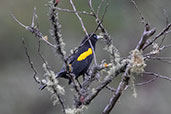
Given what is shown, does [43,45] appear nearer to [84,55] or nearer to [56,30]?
[84,55]

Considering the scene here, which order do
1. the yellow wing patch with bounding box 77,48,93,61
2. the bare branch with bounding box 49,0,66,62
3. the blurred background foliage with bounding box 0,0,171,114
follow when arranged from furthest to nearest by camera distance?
the blurred background foliage with bounding box 0,0,171,114 < the yellow wing patch with bounding box 77,48,93,61 < the bare branch with bounding box 49,0,66,62

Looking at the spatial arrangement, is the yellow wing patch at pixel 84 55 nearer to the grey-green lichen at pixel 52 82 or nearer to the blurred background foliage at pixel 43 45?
the grey-green lichen at pixel 52 82

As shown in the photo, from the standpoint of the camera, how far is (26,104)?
1357 cm

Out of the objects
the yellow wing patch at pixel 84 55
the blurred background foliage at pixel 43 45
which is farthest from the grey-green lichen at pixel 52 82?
the blurred background foliage at pixel 43 45

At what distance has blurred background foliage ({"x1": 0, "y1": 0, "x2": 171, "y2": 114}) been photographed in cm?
1207

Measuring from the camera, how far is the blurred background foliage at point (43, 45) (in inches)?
475

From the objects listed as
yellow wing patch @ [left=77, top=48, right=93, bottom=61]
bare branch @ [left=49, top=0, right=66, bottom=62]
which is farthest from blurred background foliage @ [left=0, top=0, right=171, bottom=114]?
bare branch @ [left=49, top=0, right=66, bottom=62]

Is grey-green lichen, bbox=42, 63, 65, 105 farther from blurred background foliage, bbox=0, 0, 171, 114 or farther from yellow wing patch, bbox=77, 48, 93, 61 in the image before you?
blurred background foliage, bbox=0, 0, 171, 114

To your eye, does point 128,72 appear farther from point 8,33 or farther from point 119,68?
point 8,33

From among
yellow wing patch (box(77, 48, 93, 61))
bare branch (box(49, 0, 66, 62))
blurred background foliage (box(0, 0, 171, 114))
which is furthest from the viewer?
blurred background foliage (box(0, 0, 171, 114))

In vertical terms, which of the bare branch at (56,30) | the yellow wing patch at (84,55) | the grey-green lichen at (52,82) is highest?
the bare branch at (56,30)

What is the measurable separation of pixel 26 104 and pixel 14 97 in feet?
2.31

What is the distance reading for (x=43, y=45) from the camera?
37.4 feet

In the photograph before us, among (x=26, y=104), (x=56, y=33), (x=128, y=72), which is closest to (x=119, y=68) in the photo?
(x=128, y=72)
